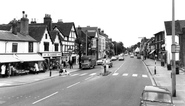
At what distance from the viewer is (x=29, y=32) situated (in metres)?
38.1

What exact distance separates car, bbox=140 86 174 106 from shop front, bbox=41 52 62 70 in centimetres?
2859

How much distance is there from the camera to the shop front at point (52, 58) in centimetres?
3769

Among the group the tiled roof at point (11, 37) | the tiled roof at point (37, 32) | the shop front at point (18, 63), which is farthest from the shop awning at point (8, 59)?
the tiled roof at point (37, 32)

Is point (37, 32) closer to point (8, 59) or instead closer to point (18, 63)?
point (18, 63)

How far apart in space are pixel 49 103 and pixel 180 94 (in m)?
10.2

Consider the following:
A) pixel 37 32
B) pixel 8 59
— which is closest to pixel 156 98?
pixel 8 59

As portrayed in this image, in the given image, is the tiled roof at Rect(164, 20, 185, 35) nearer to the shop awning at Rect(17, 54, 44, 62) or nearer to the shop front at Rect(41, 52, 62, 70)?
the shop front at Rect(41, 52, 62, 70)

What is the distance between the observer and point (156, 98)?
1012 cm

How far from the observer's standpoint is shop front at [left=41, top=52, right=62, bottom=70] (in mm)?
37688

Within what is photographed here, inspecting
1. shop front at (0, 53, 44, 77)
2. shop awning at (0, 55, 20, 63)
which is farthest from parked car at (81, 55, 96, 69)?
shop awning at (0, 55, 20, 63)

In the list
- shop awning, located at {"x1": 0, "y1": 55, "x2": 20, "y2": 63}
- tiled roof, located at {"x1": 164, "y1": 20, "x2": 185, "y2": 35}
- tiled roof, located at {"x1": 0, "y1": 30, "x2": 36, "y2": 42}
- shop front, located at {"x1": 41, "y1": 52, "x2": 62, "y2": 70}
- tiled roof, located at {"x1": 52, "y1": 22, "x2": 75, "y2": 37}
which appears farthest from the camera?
tiled roof, located at {"x1": 164, "y1": 20, "x2": 185, "y2": 35}

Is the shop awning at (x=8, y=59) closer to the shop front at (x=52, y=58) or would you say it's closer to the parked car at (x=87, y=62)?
the shop front at (x=52, y=58)

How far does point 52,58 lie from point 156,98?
105 ft

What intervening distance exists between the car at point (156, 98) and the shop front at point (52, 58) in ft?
93.8
